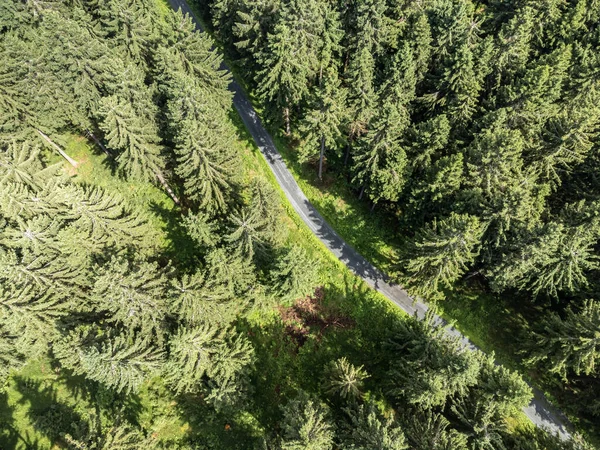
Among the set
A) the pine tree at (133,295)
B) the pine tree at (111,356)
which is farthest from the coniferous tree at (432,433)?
the pine tree at (133,295)

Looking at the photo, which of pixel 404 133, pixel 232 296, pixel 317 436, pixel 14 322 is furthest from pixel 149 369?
pixel 404 133

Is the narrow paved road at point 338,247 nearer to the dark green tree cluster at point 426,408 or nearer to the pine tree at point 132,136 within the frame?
the dark green tree cluster at point 426,408

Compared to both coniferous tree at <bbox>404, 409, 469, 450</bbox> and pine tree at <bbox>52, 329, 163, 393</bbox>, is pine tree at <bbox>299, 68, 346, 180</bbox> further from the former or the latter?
coniferous tree at <bbox>404, 409, 469, 450</bbox>

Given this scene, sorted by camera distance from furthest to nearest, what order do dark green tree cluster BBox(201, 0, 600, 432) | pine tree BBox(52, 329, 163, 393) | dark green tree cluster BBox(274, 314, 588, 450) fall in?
dark green tree cluster BBox(201, 0, 600, 432) → pine tree BBox(52, 329, 163, 393) → dark green tree cluster BBox(274, 314, 588, 450)

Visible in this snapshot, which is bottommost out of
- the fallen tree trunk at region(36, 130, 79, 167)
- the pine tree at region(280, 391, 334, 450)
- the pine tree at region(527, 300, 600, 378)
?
the pine tree at region(527, 300, 600, 378)

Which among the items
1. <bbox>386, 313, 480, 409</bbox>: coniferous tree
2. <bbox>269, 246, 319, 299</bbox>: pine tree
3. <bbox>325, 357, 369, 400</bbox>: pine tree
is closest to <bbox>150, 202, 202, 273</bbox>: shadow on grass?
<bbox>269, 246, 319, 299</bbox>: pine tree
